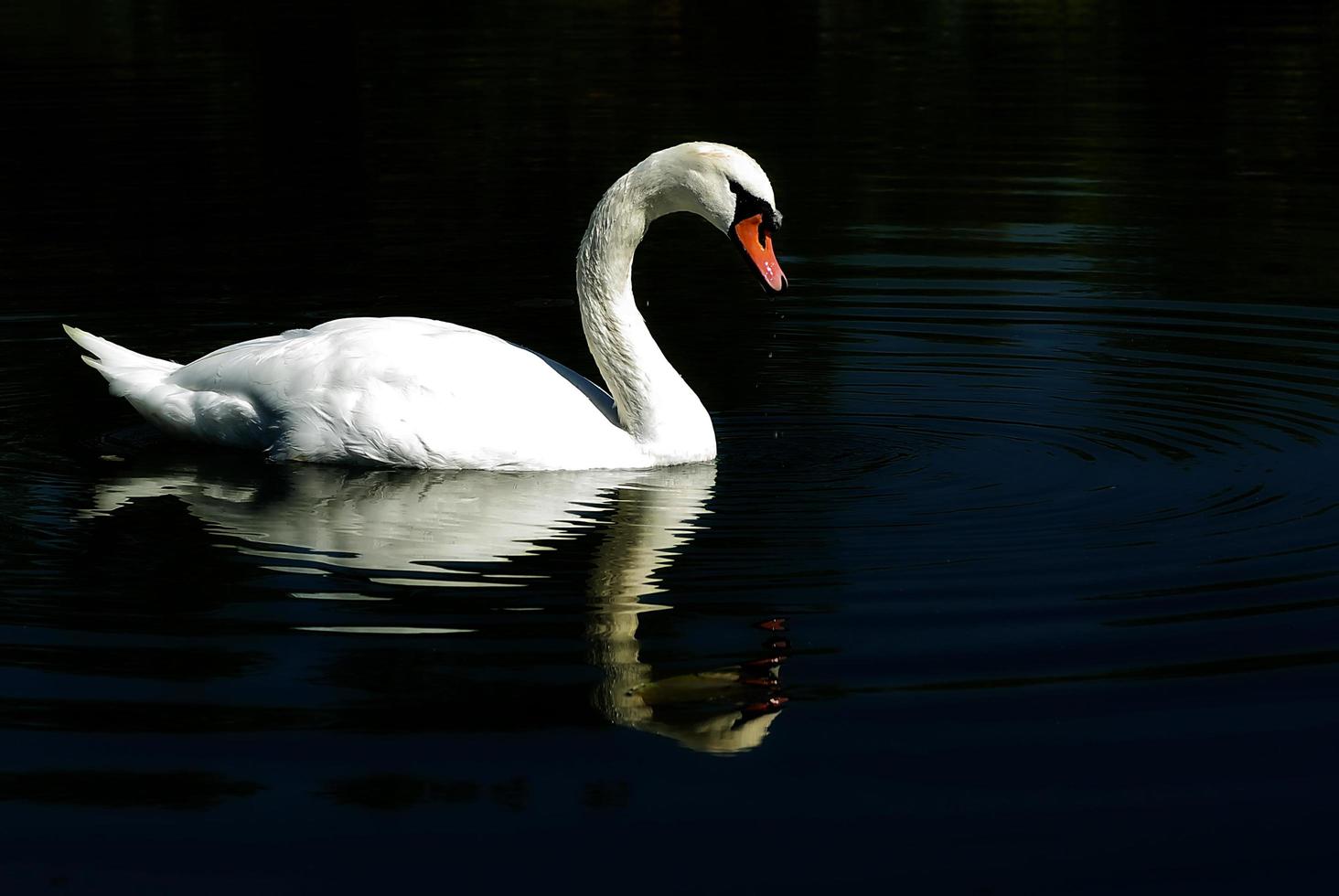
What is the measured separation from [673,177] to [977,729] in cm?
415

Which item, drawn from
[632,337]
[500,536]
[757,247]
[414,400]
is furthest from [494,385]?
[757,247]

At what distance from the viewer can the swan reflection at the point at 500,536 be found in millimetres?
6121

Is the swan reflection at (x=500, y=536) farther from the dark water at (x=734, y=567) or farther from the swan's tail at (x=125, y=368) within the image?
the swan's tail at (x=125, y=368)

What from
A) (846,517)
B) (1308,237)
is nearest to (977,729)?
(846,517)

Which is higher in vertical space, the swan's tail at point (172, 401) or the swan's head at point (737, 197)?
the swan's head at point (737, 197)

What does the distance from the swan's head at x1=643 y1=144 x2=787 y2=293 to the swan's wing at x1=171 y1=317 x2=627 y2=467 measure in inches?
41.6

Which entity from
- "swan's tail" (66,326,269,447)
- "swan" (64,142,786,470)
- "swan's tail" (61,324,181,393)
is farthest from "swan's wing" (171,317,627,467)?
"swan's tail" (61,324,181,393)

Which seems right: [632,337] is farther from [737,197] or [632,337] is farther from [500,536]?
[500,536]

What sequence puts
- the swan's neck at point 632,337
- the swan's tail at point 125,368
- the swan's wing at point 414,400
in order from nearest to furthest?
the swan's wing at point 414,400, the swan's neck at point 632,337, the swan's tail at point 125,368

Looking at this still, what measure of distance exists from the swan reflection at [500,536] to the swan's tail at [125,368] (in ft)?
1.58

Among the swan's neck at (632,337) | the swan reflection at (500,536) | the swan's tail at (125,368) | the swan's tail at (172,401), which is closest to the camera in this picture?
the swan reflection at (500,536)

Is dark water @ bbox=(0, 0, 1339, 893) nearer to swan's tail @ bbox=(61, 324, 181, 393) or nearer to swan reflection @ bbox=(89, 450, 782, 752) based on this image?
swan reflection @ bbox=(89, 450, 782, 752)

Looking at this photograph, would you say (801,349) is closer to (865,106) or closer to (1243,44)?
(865,106)

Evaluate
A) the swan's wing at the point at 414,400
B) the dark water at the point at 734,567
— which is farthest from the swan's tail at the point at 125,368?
the swan's wing at the point at 414,400
